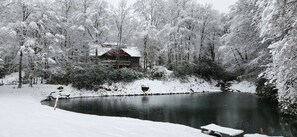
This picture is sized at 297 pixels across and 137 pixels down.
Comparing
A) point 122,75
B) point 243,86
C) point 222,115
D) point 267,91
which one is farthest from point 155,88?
Result: point 222,115

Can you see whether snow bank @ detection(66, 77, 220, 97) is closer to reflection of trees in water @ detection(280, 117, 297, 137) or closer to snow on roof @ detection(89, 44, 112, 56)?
snow on roof @ detection(89, 44, 112, 56)

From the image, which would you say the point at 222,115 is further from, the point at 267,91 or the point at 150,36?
the point at 150,36

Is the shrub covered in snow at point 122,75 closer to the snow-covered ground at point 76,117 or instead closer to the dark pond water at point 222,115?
the snow-covered ground at point 76,117

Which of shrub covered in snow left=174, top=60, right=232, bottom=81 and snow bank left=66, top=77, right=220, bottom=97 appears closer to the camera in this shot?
snow bank left=66, top=77, right=220, bottom=97

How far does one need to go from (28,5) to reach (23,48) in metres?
5.01

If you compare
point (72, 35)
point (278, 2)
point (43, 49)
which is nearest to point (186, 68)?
point (72, 35)

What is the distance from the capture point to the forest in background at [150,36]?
15684 millimetres

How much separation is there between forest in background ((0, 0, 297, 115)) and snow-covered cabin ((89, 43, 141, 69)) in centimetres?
153


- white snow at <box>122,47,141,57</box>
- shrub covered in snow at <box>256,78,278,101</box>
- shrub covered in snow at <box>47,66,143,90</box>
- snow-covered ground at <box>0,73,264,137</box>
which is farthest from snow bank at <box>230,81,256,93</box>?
white snow at <box>122,47,141,57</box>

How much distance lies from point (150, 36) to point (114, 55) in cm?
855

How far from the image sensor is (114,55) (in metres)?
43.1

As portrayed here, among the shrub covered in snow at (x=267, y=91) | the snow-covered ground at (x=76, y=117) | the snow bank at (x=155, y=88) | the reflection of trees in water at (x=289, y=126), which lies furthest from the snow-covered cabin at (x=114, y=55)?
the reflection of trees in water at (x=289, y=126)

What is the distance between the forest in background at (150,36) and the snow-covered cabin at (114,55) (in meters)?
1.53

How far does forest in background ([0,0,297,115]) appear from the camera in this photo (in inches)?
617
